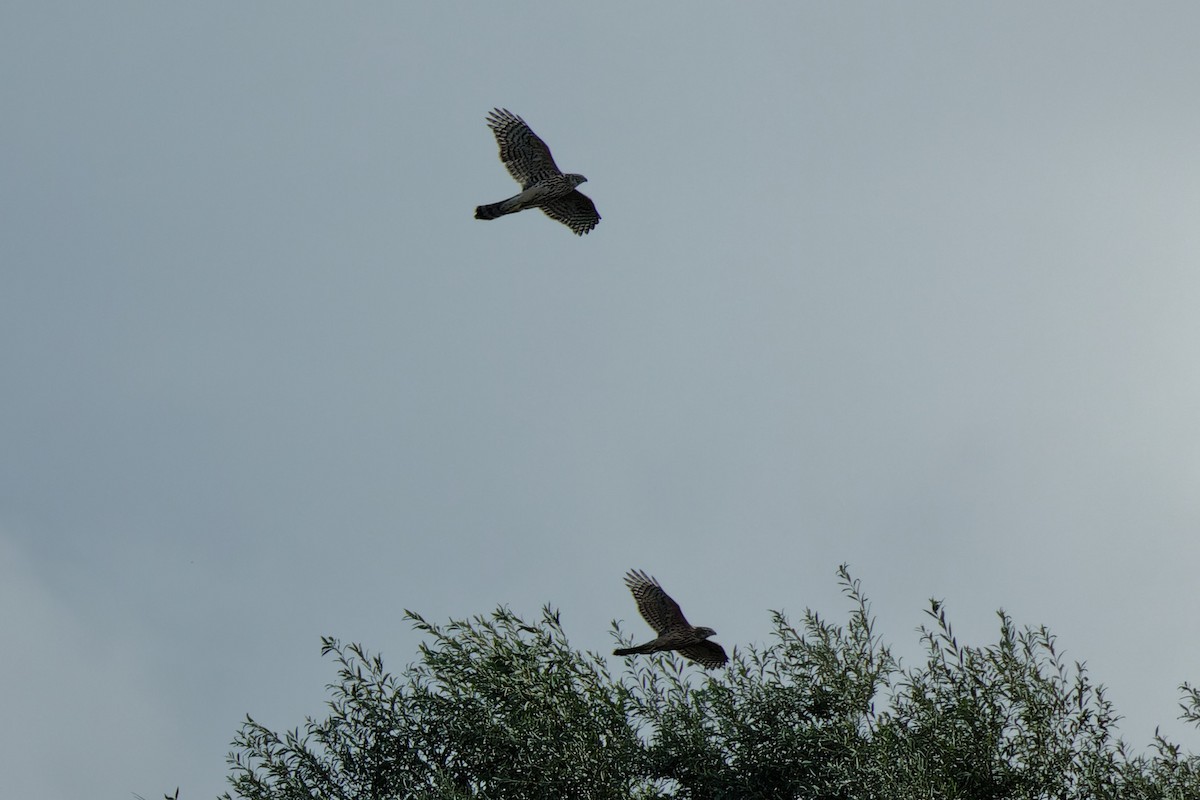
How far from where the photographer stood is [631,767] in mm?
15031

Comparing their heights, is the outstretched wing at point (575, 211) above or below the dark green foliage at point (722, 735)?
above

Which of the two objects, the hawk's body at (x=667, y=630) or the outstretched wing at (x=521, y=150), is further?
the outstretched wing at (x=521, y=150)

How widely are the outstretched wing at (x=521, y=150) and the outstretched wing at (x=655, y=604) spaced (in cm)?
600

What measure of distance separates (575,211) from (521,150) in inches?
48.5

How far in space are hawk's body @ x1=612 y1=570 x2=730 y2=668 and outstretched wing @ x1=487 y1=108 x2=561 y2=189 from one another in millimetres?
Answer: 6019

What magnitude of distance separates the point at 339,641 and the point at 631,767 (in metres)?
3.84

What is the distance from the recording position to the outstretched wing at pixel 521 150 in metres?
19.4

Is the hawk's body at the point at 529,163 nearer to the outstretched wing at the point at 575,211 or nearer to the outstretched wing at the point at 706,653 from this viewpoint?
the outstretched wing at the point at 575,211

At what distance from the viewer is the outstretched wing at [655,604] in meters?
17.6

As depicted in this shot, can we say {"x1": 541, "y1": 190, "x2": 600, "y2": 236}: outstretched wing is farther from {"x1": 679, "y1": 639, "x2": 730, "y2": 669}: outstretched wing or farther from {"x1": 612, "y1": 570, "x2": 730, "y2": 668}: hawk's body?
{"x1": 679, "y1": 639, "x2": 730, "y2": 669}: outstretched wing

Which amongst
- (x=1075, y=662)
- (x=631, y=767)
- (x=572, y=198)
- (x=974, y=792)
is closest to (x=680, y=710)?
(x=631, y=767)

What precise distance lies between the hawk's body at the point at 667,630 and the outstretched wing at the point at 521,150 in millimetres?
6019

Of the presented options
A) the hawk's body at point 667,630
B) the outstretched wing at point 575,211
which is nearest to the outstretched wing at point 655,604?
the hawk's body at point 667,630

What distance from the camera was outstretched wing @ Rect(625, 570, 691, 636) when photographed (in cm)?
1762
